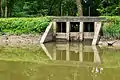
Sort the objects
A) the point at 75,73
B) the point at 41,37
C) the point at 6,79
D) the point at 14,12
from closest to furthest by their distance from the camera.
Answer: the point at 6,79 < the point at 75,73 < the point at 41,37 < the point at 14,12

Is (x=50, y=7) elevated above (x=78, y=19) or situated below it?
below

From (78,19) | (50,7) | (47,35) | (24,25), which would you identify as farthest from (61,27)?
(50,7)

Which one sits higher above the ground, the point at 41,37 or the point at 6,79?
the point at 6,79

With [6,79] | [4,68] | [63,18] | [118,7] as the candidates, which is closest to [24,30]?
[63,18]

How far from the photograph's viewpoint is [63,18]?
20.3 metres

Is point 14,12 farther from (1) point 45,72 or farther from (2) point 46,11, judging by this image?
(1) point 45,72

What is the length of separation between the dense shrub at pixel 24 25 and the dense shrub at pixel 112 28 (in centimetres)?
470

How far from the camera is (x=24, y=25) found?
68.9ft

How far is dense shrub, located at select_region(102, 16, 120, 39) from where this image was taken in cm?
→ 1823

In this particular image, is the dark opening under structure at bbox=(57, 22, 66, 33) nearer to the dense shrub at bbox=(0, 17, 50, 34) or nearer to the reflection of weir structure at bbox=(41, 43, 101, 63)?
the dense shrub at bbox=(0, 17, 50, 34)

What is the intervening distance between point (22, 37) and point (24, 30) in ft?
3.52

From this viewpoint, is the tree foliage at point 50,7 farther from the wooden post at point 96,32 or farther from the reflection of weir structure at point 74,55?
the reflection of weir structure at point 74,55

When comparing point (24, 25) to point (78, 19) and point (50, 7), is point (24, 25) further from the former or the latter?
point (50, 7)

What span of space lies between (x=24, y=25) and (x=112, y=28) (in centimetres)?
714
